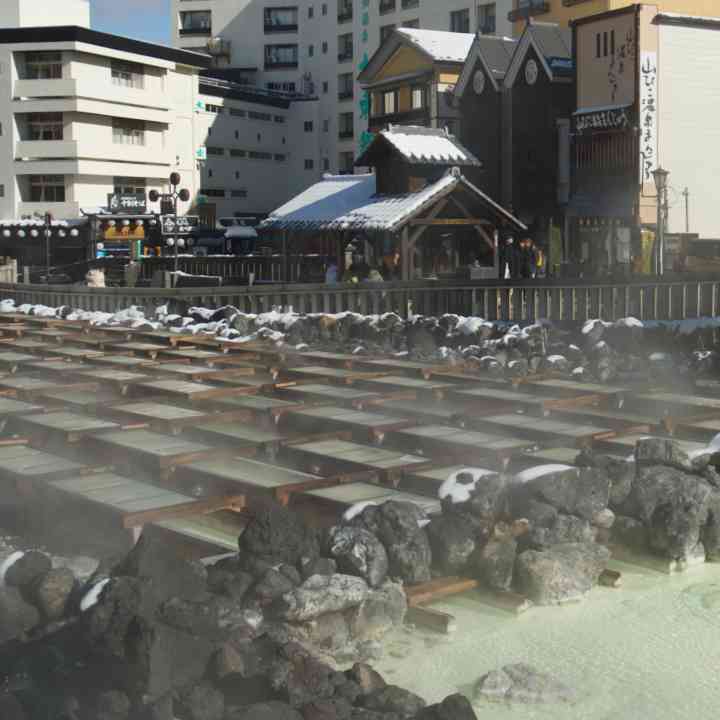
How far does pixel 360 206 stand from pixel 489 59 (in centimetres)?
970

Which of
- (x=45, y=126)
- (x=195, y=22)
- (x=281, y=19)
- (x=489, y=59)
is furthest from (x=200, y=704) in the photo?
(x=195, y=22)

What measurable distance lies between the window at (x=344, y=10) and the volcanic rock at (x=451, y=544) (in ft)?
203

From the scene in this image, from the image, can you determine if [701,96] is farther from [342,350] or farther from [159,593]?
[159,593]

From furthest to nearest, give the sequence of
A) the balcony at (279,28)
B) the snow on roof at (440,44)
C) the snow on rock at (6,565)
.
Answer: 1. the balcony at (279,28)
2. the snow on roof at (440,44)
3. the snow on rock at (6,565)

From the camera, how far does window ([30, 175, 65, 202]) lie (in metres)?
53.4

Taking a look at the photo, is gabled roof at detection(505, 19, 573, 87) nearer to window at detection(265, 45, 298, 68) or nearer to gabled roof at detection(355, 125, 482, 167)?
gabled roof at detection(355, 125, 482, 167)

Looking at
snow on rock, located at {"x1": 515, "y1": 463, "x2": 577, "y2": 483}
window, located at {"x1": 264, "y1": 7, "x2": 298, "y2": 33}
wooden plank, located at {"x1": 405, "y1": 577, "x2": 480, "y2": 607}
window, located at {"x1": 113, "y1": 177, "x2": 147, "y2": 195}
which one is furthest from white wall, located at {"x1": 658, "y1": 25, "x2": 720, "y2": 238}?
window, located at {"x1": 264, "y1": 7, "x2": 298, "y2": 33}

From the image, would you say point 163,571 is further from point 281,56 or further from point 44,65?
point 281,56

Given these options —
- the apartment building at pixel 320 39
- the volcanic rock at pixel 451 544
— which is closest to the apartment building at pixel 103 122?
the apartment building at pixel 320 39

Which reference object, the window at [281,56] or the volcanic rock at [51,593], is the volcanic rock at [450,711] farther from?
the window at [281,56]

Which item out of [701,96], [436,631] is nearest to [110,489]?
[436,631]

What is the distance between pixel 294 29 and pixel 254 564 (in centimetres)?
7068

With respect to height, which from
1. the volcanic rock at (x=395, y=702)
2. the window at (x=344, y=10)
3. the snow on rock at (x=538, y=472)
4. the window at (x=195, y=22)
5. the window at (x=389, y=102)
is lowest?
the volcanic rock at (x=395, y=702)

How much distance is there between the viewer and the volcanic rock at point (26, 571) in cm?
506
